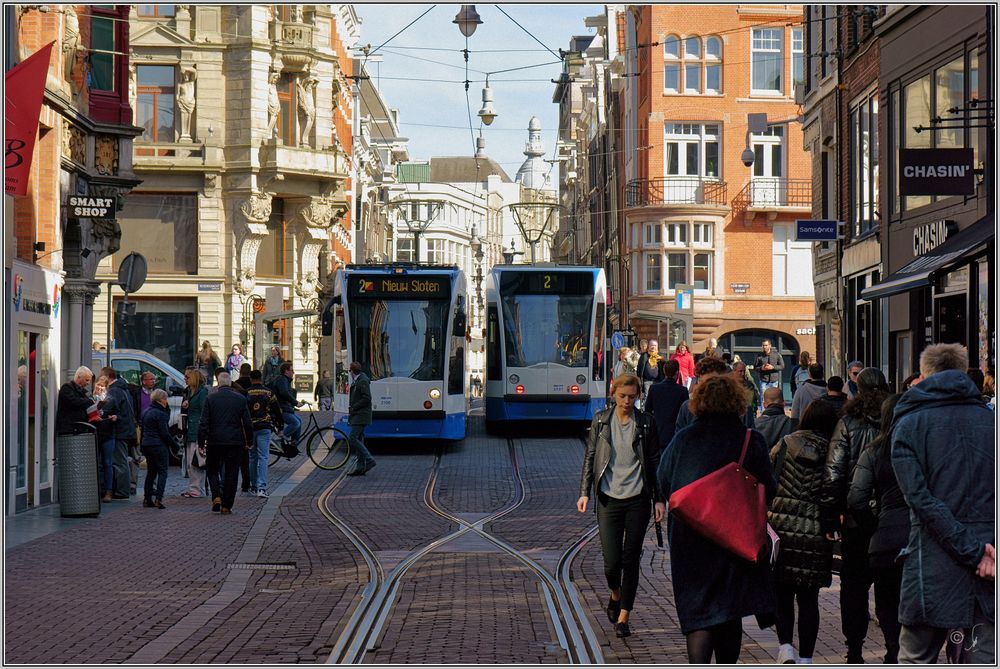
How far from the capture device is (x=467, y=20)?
26.8 metres

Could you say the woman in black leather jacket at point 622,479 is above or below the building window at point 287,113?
below

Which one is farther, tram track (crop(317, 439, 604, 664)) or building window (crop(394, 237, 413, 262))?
building window (crop(394, 237, 413, 262))

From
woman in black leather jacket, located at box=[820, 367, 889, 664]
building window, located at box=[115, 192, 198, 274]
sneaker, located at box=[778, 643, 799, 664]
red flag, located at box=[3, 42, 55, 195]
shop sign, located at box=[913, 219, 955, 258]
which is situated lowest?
sneaker, located at box=[778, 643, 799, 664]

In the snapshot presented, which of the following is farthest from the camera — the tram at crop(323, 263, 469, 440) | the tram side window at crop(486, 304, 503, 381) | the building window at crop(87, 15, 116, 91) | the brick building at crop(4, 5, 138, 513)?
the tram side window at crop(486, 304, 503, 381)

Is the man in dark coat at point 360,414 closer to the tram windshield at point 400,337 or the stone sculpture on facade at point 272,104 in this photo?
the tram windshield at point 400,337

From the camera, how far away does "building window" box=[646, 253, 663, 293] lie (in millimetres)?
54719

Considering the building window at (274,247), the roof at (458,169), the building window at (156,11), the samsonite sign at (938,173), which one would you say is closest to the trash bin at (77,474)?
the samsonite sign at (938,173)

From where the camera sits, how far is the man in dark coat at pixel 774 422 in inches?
397

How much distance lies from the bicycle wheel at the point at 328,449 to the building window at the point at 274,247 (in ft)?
79.7

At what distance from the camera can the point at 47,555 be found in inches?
520

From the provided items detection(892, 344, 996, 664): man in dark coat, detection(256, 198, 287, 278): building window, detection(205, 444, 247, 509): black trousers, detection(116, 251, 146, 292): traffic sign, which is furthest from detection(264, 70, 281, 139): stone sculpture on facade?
detection(892, 344, 996, 664): man in dark coat

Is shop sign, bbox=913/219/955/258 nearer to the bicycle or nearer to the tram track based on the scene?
the tram track

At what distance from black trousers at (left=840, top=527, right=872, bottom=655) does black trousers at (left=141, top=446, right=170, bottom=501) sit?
11.5 meters

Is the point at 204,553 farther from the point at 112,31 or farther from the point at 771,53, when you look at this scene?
the point at 771,53
